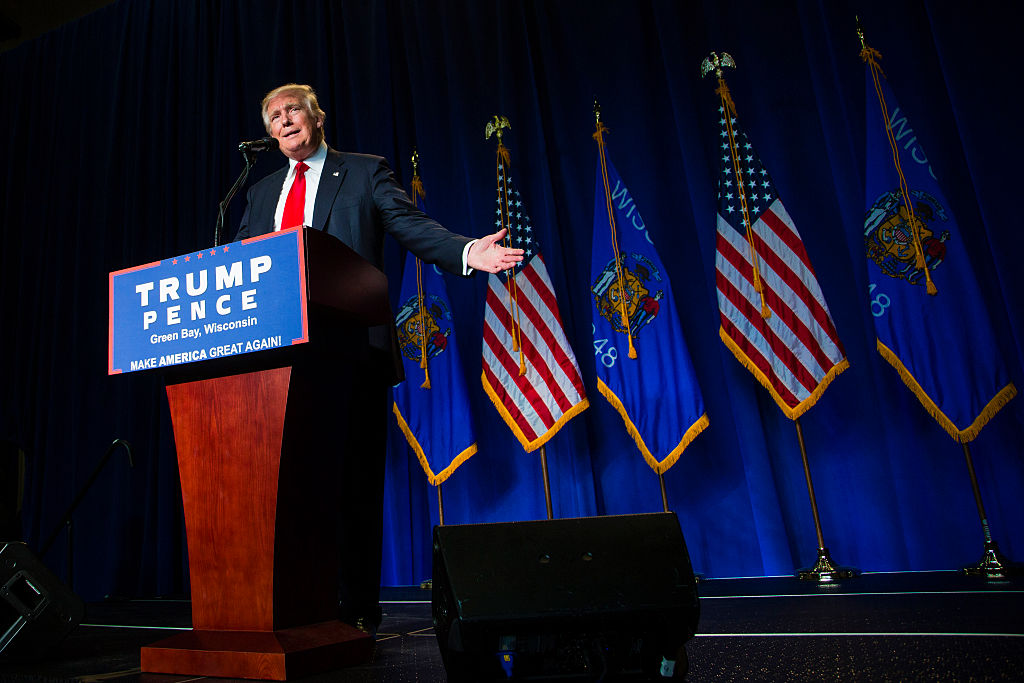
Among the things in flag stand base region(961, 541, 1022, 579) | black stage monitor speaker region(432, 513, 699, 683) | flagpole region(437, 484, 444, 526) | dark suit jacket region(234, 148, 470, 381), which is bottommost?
flag stand base region(961, 541, 1022, 579)

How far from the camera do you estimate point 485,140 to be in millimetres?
4156

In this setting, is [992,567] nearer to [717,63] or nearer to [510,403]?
[510,403]

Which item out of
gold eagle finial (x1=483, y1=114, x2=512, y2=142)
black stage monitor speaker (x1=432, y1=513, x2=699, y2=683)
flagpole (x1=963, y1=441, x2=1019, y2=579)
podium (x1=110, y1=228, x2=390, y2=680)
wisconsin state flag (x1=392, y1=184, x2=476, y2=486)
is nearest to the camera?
black stage monitor speaker (x1=432, y1=513, x2=699, y2=683)

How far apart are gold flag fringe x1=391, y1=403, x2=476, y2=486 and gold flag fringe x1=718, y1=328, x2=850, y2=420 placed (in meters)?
1.43

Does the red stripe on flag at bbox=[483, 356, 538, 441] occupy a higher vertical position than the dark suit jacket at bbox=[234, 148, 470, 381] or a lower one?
lower

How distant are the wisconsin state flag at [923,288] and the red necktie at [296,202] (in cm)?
234

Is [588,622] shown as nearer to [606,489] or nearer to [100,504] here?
[606,489]

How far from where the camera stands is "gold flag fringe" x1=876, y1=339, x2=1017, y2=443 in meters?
2.56

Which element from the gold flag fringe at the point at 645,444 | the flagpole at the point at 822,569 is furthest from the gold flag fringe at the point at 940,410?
the gold flag fringe at the point at 645,444

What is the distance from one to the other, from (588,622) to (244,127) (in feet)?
16.1

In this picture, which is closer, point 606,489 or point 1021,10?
point 1021,10

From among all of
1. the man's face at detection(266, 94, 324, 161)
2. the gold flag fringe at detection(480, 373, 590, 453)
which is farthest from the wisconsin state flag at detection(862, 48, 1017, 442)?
the man's face at detection(266, 94, 324, 161)

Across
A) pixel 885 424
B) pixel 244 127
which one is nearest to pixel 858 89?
pixel 885 424

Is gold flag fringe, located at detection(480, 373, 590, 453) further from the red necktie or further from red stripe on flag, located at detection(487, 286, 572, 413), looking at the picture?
the red necktie
